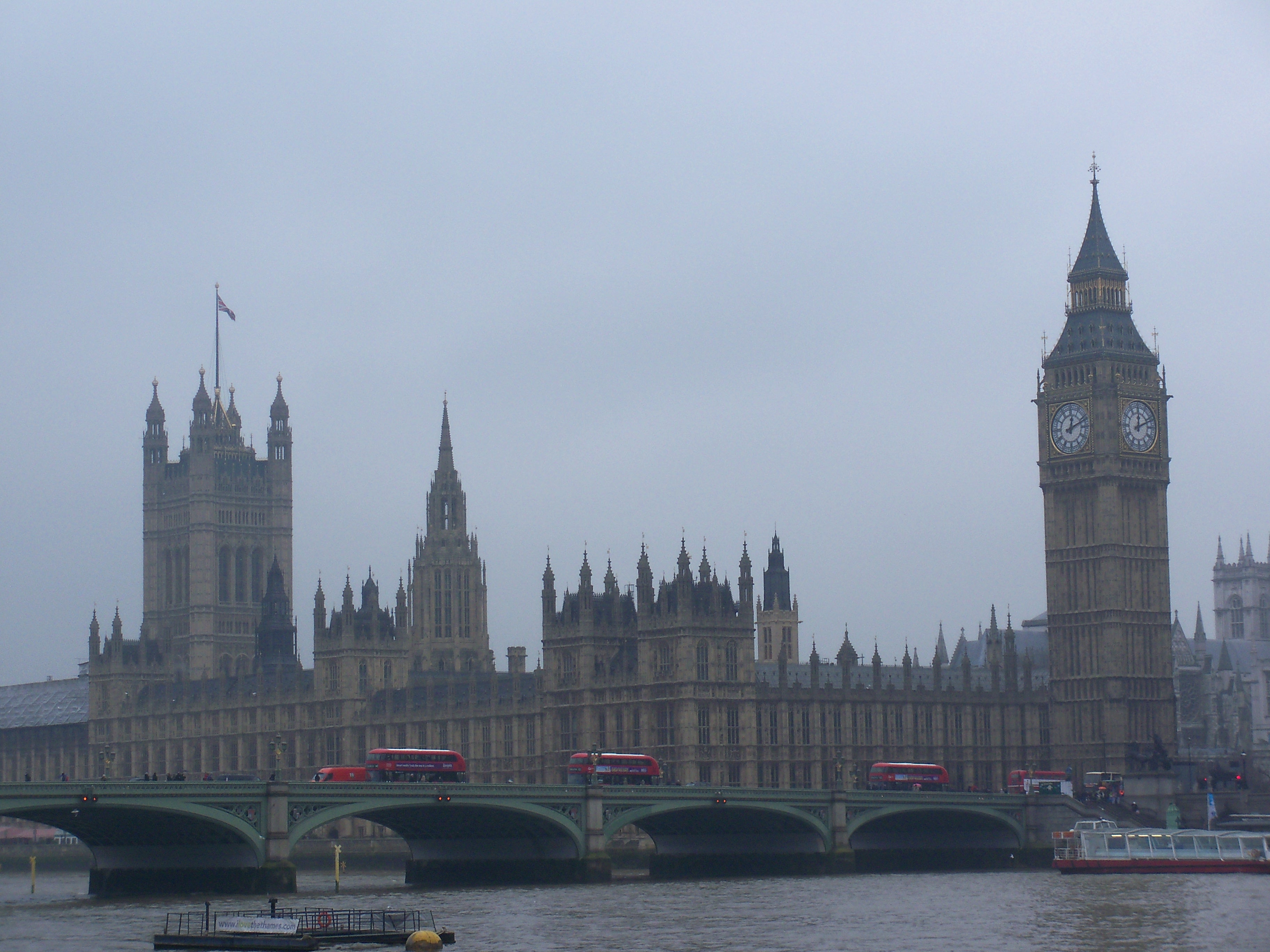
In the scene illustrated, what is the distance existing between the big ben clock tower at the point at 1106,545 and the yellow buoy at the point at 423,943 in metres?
87.7

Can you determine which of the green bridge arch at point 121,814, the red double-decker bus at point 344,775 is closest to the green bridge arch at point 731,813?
the red double-decker bus at point 344,775

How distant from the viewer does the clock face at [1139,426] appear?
158750mm

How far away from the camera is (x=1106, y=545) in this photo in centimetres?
15738

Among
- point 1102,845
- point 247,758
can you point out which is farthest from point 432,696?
point 1102,845

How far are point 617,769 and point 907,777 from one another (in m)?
18.6

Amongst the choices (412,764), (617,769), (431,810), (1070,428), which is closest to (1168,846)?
(617,769)

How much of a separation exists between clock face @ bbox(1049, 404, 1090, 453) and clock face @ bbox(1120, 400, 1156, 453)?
2.51m

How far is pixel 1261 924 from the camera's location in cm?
8512

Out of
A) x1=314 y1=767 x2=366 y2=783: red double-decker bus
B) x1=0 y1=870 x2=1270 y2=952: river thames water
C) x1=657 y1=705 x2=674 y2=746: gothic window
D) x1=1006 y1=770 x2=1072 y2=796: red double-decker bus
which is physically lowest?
x1=0 y1=870 x2=1270 y2=952: river thames water

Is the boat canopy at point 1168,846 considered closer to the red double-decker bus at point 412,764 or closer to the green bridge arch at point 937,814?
the green bridge arch at point 937,814

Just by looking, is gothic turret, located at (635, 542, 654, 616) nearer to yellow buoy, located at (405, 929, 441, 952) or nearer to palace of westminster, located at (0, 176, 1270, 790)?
palace of westminster, located at (0, 176, 1270, 790)

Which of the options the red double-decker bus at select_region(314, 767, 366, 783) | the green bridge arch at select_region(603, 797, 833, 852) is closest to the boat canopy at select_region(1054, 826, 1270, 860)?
the green bridge arch at select_region(603, 797, 833, 852)

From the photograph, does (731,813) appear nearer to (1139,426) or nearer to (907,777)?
(907,777)

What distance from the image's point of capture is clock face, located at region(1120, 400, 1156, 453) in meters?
159
